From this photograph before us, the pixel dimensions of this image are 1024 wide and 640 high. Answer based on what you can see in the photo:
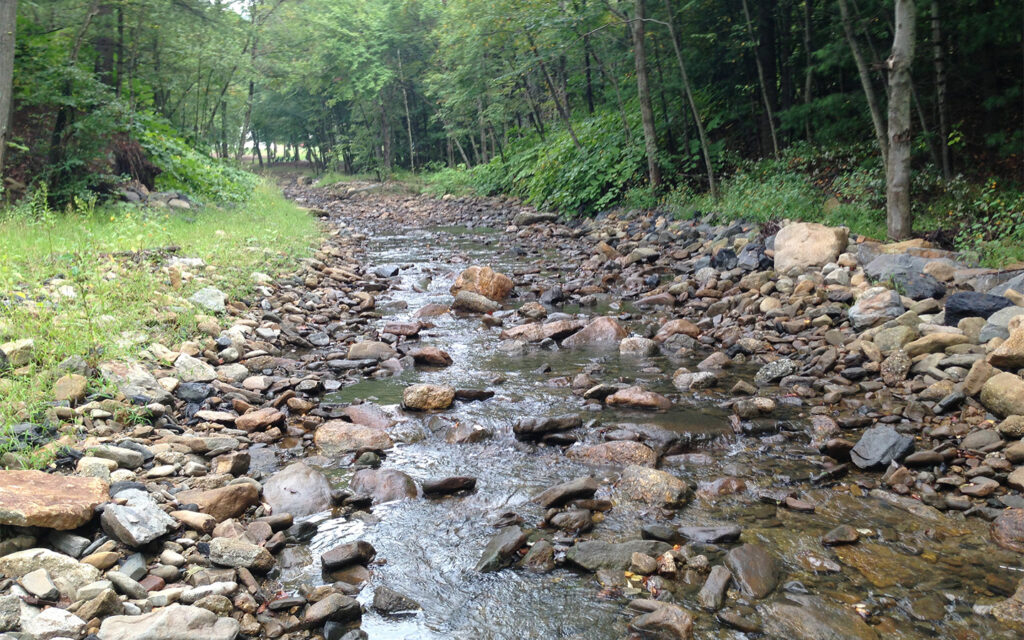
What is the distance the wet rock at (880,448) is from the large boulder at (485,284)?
646 cm

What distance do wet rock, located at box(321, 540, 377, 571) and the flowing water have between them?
8 cm

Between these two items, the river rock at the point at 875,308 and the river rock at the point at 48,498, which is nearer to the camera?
the river rock at the point at 48,498

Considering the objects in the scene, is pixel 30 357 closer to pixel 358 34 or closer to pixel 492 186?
pixel 492 186

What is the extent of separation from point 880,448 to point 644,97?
12.4m

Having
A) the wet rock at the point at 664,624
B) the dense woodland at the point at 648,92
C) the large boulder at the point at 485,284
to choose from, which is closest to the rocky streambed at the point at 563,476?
the wet rock at the point at 664,624

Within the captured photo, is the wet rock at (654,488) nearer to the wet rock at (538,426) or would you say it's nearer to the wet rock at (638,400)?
the wet rock at (538,426)

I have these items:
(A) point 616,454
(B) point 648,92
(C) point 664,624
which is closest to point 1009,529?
(C) point 664,624

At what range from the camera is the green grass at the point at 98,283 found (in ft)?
17.2

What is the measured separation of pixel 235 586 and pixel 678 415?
3816 millimetres

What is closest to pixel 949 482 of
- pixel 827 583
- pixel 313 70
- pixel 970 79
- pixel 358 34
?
pixel 827 583

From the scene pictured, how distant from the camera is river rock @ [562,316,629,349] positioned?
8.09 m

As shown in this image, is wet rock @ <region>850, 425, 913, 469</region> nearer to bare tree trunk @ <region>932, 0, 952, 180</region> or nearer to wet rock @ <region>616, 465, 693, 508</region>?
wet rock @ <region>616, 465, 693, 508</region>

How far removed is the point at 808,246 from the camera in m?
9.12

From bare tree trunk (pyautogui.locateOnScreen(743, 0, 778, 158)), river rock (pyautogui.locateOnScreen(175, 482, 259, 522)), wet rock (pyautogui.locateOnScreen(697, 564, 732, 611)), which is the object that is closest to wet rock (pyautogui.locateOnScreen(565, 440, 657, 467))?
wet rock (pyautogui.locateOnScreen(697, 564, 732, 611))
